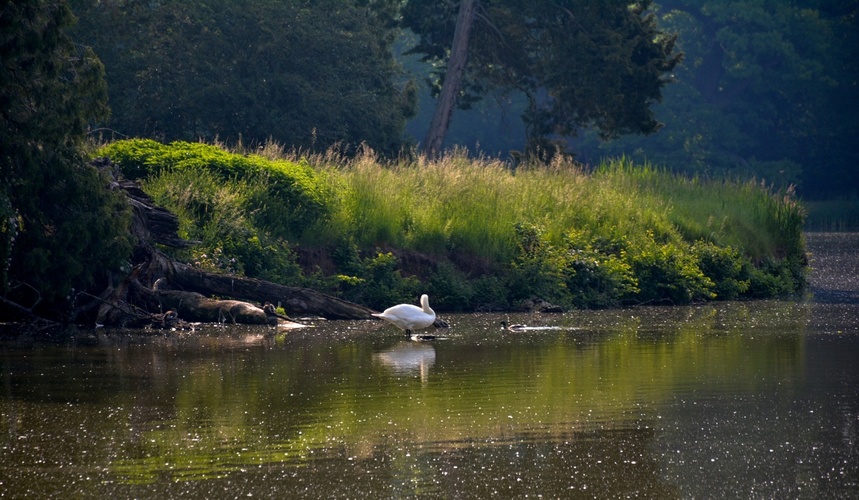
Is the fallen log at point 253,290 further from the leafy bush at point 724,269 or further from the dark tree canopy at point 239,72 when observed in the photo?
the dark tree canopy at point 239,72

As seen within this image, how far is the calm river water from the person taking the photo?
7.81 meters

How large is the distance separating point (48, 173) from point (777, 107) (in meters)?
56.5

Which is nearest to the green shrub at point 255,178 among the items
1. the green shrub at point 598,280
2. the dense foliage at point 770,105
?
the green shrub at point 598,280

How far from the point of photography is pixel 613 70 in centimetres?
3372

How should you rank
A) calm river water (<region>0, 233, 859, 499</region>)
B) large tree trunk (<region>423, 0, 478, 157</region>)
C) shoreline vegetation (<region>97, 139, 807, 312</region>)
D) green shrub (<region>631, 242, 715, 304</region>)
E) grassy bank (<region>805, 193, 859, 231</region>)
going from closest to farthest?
calm river water (<region>0, 233, 859, 499</region>)
shoreline vegetation (<region>97, 139, 807, 312</region>)
green shrub (<region>631, 242, 715, 304</region>)
large tree trunk (<region>423, 0, 478, 157</region>)
grassy bank (<region>805, 193, 859, 231</region>)

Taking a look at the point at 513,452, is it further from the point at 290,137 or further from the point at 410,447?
Result: the point at 290,137

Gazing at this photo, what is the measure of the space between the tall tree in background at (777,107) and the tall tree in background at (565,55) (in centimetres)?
2645

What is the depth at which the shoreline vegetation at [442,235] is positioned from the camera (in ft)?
64.0

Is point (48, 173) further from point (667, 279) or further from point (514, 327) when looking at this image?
point (667, 279)

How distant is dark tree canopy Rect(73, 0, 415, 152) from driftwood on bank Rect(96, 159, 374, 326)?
14.5m

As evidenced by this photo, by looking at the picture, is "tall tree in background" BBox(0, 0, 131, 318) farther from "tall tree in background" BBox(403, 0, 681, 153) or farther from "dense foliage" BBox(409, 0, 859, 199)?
"dense foliage" BBox(409, 0, 859, 199)

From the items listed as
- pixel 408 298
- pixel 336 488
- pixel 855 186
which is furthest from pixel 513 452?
pixel 855 186

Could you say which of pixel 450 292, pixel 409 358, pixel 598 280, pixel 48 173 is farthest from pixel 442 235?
pixel 409 358

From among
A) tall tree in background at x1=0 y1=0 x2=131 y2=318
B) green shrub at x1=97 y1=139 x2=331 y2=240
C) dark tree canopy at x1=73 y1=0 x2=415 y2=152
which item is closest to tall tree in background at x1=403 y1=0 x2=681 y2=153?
dark tree canopy at x1=73 y1=0 x2=415 y2=152
